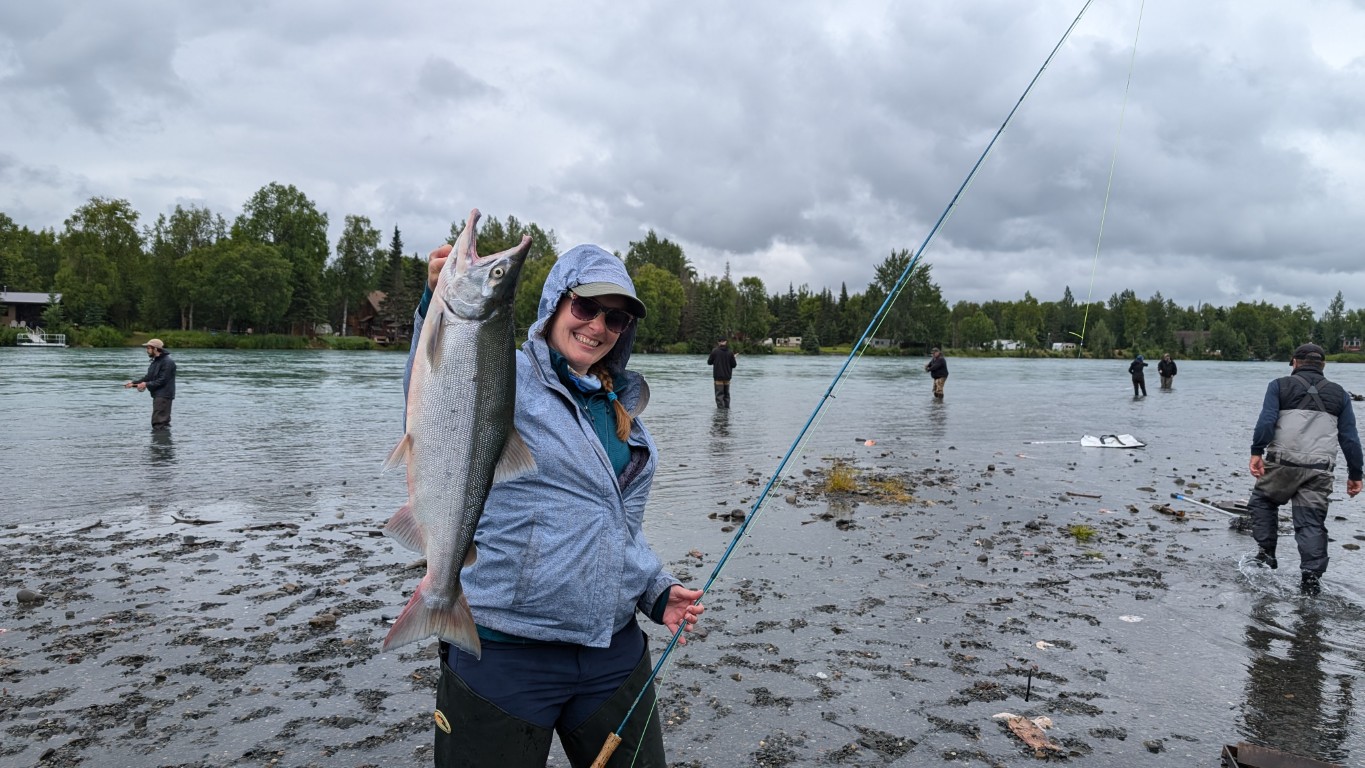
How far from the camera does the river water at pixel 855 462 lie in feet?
18.9

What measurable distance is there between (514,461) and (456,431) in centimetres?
20

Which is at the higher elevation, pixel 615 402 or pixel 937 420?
pixel 615 402

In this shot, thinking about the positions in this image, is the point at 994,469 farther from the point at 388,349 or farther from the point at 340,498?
the point at 388,349

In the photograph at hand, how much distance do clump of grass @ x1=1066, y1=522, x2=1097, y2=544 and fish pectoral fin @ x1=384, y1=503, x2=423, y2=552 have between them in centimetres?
934

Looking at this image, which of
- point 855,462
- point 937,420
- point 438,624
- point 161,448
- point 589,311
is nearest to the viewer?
point 438,624

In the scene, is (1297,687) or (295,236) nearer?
(1297,687)

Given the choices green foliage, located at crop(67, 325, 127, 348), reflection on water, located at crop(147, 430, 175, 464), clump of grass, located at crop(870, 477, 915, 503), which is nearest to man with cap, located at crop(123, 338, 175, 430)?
reflection on water, located at crop(147, 430, 175, 464)

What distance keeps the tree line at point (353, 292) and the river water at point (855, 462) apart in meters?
34.4

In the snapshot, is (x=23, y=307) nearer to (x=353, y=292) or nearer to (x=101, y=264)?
(x=101, y=264)

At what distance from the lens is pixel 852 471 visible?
14.8 meters

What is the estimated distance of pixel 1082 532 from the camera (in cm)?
1014

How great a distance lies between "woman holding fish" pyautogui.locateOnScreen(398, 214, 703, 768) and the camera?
97.7 inches

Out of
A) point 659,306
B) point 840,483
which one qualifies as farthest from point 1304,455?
point 659,306

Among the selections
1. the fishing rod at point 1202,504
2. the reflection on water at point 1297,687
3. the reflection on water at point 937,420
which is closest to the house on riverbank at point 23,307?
the reflection on water at point 937,420
